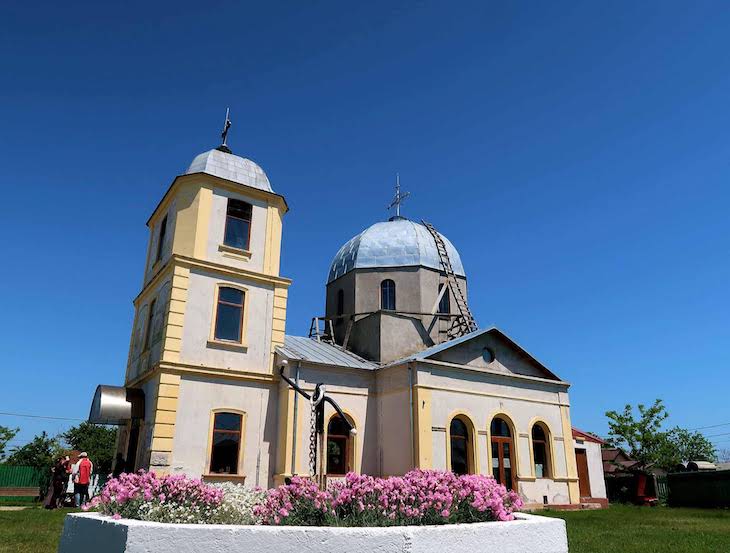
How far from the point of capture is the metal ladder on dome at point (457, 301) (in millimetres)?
24078

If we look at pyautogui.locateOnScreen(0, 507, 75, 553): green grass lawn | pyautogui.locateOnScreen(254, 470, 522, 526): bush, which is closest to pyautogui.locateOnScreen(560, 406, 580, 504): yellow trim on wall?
pyautogui.locateOnScreen(254, 470, 522, 526): bush

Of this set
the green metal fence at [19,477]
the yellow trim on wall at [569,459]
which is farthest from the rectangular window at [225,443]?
the green metal fence at [19,477]

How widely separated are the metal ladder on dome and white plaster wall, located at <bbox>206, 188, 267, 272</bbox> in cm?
916

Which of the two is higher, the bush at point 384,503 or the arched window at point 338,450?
the arched window at point 338,450

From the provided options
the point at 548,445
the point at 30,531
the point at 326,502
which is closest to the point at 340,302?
the point at 548,445

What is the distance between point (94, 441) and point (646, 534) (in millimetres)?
45967

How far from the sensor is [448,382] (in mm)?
19359

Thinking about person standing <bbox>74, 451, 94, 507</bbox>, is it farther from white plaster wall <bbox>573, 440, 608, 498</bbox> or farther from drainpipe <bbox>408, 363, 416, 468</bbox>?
white plaster wall <bbox>573, 440, 608, 498</bbox>

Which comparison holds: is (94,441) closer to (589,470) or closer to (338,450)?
(338,450)

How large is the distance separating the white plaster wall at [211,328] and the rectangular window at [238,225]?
4.58 feet

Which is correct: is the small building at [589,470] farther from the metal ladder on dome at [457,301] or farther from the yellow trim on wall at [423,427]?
the yellow trim on wall at [423,427]

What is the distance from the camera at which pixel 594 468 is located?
25672mm

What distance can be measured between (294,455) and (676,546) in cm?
1038

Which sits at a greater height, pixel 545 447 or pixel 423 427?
pixel 423 427
